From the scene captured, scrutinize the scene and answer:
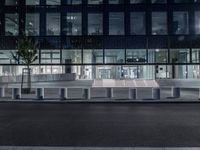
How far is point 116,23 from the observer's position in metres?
41.9

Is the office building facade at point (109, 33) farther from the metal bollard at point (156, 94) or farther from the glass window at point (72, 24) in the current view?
the metal bollard at point (156, 94)

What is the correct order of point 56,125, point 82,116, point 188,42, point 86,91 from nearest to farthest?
1. point 56,125
2. point 82,116
3. point 86,91
4. point 188,42

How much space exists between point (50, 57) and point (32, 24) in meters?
5.79

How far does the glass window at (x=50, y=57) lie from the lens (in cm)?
4142

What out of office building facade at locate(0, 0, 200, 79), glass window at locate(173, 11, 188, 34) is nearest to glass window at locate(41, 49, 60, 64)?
office building facade at locate(0, 0, 200, 79)

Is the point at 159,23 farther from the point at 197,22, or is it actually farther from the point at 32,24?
the point at 32,24

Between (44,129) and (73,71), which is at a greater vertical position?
(73,71)

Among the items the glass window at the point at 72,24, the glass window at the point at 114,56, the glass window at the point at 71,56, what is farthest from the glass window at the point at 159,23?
the glass window at the point at 71,56

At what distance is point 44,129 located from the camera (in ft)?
31.7

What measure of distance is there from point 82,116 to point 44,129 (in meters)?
3.16

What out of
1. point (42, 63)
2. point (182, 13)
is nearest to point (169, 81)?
point (182, 13)

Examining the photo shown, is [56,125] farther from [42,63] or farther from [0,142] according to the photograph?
[42,63]

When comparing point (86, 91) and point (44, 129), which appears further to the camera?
point (86, 91)

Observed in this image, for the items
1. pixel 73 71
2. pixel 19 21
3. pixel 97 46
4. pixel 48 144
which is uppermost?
pixel 19 21
